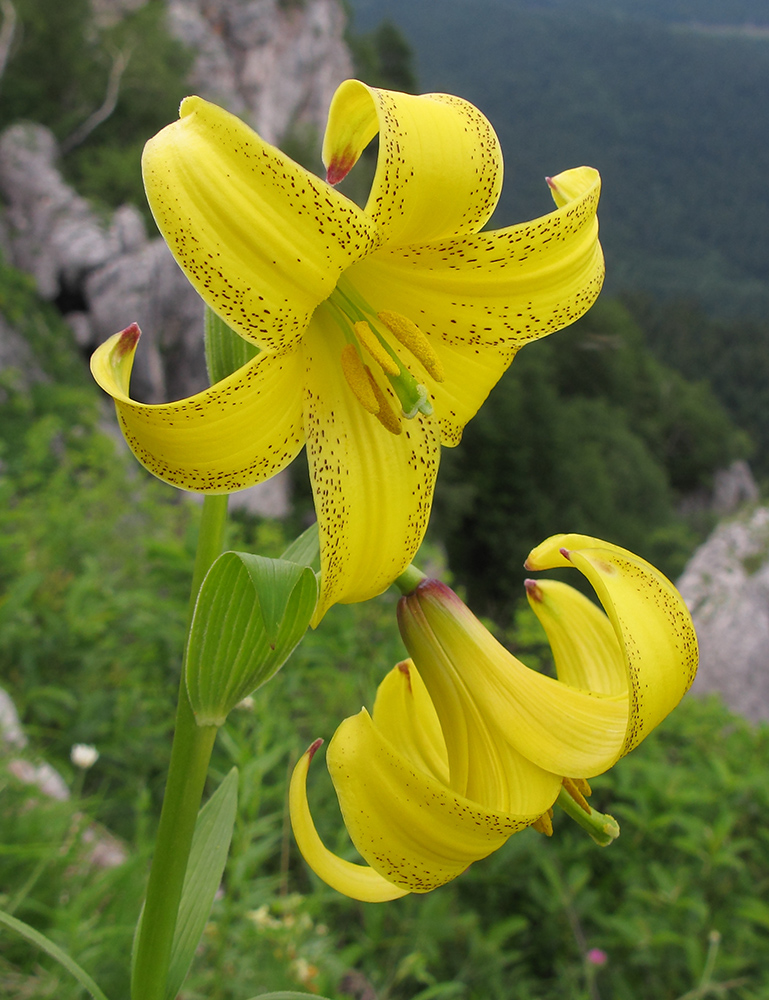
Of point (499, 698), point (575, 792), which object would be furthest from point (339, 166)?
point (575, 792)

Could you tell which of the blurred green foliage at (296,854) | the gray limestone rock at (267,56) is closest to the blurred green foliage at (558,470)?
the gray limestone rock at (267,56)

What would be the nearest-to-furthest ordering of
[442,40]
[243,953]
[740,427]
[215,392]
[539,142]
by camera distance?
[215,392] → [243,953] → [740,427] → [539,142] → [442,40]

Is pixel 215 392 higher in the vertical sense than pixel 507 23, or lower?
higher

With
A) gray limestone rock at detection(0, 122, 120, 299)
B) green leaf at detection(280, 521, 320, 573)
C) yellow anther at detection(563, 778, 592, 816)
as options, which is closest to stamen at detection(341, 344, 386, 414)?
green leaf at detection(280, 521, 320, 573)

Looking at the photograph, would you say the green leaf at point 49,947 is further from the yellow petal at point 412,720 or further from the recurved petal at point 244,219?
the recurved petal at point 244,219

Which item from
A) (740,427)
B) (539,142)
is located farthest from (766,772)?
(539,142)

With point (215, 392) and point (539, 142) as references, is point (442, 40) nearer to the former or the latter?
point (539, 142)
